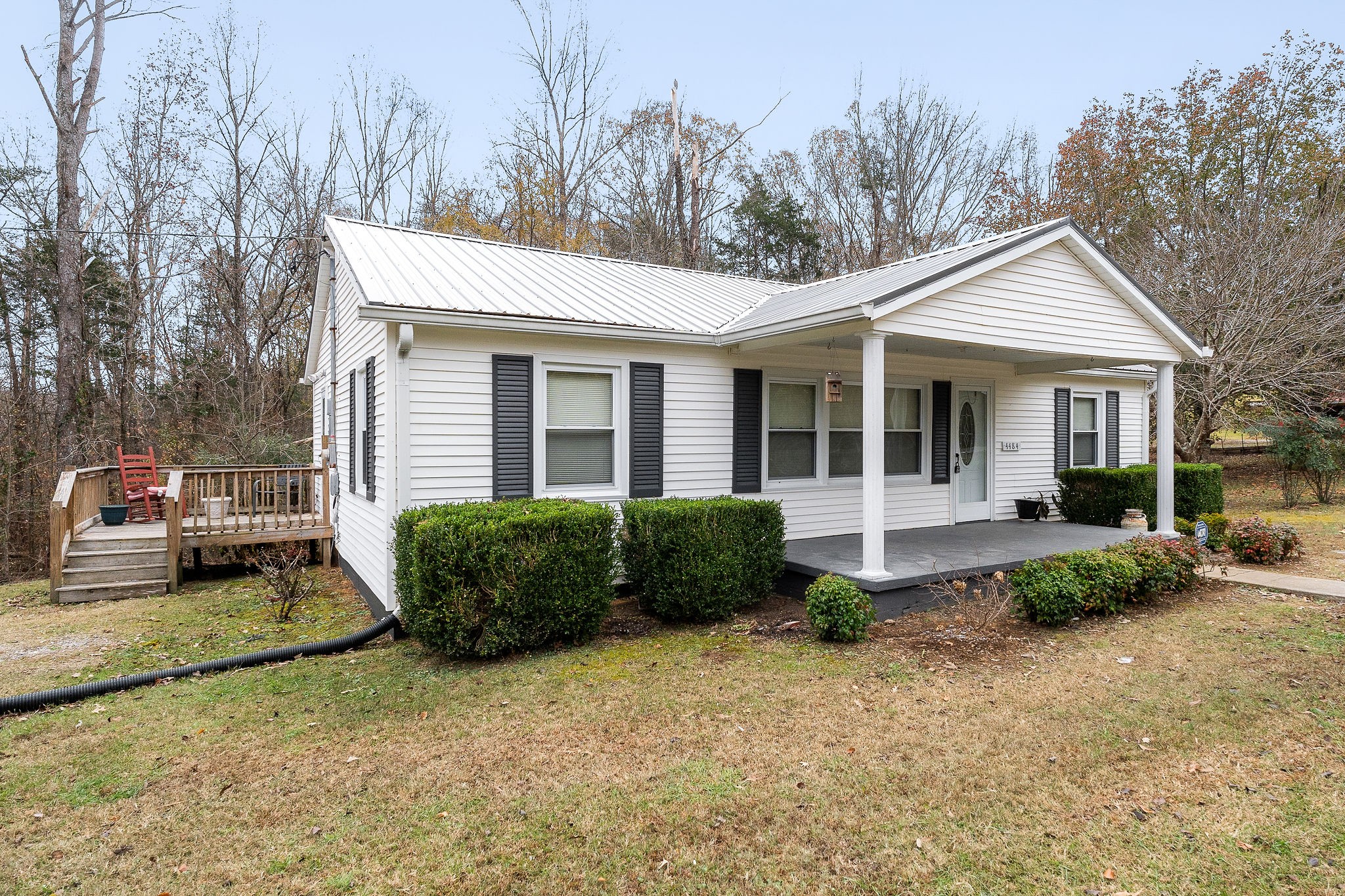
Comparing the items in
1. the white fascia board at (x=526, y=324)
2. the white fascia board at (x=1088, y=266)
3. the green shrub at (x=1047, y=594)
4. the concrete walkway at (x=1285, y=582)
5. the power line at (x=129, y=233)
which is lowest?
the concrete walkway at (x=1285, y=582)

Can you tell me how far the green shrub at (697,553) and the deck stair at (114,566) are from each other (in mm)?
6512

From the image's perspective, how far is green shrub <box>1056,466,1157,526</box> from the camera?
410 inches

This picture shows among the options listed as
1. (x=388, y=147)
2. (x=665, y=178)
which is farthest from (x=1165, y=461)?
(x=388, y=147)

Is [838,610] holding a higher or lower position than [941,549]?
lower

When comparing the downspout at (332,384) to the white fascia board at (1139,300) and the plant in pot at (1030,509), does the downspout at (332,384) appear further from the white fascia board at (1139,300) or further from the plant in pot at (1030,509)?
the plant in pot at (1030,509)

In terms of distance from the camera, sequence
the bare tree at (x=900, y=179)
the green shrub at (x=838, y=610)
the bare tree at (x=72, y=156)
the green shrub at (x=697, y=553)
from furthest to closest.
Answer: the bare tree at (x=900, y=179)
the bare tree at (x=72, y=156)
the green shrub at (x=697, y=553)
the green shrub at (x=838, y=610)

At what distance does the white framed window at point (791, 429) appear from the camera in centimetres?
845

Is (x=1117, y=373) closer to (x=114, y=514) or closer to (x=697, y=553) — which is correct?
(x=697, y=553)

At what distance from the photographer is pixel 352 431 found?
Result: 8719 millimetres

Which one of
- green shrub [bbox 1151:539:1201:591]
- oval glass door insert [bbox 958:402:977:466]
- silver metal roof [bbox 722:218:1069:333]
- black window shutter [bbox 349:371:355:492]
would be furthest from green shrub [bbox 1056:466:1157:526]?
black window shutter [bbox 349:371:355:492]

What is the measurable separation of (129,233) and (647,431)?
15102 millimetres

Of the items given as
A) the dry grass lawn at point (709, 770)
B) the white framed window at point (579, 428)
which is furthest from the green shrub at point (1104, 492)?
the white framed window at point (579, 428)

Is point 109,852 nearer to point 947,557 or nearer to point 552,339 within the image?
point 552,339

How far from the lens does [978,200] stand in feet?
74.5
